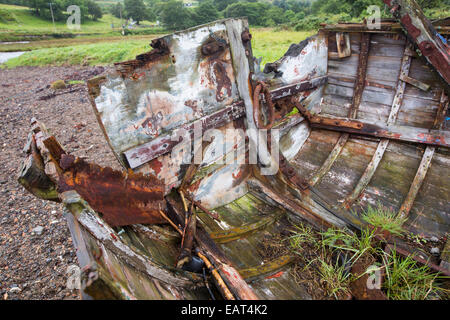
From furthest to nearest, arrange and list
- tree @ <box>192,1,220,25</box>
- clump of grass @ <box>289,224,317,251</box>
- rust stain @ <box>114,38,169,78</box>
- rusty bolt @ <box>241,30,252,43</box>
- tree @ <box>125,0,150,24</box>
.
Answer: tree @ <box>125,0,150,24</box>
tree @ <box>192,1,220,25</box>
rusty bolt @ <box>241,30,252,43</box>
clump of grass @ <box>289,224,317,251</box>
rust stain @ <box>114,38,169,78</box>

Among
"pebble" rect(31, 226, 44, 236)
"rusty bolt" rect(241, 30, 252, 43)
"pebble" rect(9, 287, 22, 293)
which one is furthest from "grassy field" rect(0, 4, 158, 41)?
"rusty bolt" rect(241, 30, 252, 43)

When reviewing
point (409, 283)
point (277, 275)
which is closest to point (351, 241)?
point (409, 283)

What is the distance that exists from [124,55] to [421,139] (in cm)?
1760

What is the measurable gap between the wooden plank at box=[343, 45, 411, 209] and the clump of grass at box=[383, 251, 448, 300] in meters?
0.86

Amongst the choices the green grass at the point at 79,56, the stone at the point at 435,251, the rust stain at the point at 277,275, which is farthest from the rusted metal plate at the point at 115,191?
the green grass at the point at 79,56

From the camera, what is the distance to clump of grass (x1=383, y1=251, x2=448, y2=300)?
1.94m

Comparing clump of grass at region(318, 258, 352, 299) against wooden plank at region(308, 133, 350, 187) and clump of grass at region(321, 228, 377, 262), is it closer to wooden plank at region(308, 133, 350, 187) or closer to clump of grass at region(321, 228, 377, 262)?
clump of grass at region(321, 228, 377, 262)

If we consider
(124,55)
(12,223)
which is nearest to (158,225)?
(12,223)

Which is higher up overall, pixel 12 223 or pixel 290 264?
pixel 290 264

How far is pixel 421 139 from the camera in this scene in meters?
3.03

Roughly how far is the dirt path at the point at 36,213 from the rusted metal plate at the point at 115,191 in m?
1.46

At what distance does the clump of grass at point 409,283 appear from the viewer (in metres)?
1.94

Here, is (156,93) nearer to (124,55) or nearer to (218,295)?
(218,295)

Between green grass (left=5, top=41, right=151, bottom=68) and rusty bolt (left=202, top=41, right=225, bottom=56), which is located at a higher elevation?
rusty bolt (left=202, top=41, right=225, bottom=56)
